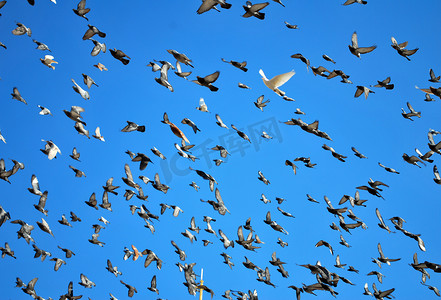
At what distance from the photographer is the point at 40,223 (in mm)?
19984

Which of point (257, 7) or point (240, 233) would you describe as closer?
point (257, 7)

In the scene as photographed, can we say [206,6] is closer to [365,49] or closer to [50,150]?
[365,49]

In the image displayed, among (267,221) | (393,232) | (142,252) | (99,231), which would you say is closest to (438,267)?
(393,232)

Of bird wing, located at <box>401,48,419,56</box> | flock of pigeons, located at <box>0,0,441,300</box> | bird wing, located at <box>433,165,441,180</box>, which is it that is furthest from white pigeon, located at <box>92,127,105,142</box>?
bird wing, located at <box>433,165,441,180</box>

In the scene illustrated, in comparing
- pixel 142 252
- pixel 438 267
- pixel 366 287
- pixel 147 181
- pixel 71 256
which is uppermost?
pixel 438 267

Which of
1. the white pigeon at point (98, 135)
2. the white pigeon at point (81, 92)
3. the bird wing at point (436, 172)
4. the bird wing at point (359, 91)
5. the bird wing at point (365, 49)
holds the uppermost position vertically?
the bird wing at point (365, 49)

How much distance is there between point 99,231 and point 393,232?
14109mm

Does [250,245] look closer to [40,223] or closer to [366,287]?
[366,287]

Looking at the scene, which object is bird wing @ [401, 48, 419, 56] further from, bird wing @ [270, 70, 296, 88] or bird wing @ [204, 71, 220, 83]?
bird wing @ [204, 71, 220, 83]

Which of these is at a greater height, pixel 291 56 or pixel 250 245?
pixel 291 56

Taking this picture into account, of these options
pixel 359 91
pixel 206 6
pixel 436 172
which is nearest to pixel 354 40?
pixel 359 91

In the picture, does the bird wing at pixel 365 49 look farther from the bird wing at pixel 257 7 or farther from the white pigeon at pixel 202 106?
the white pigeon at pixel 202 106

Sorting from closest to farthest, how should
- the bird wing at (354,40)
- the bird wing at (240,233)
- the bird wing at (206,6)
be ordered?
the bird wing at (206,6), the bird wing at (354,40), the bird wing at (240,233)

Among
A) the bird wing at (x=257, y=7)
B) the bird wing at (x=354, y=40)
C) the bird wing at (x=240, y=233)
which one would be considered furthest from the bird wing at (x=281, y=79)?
the bird wing at (x=240, y=233)
